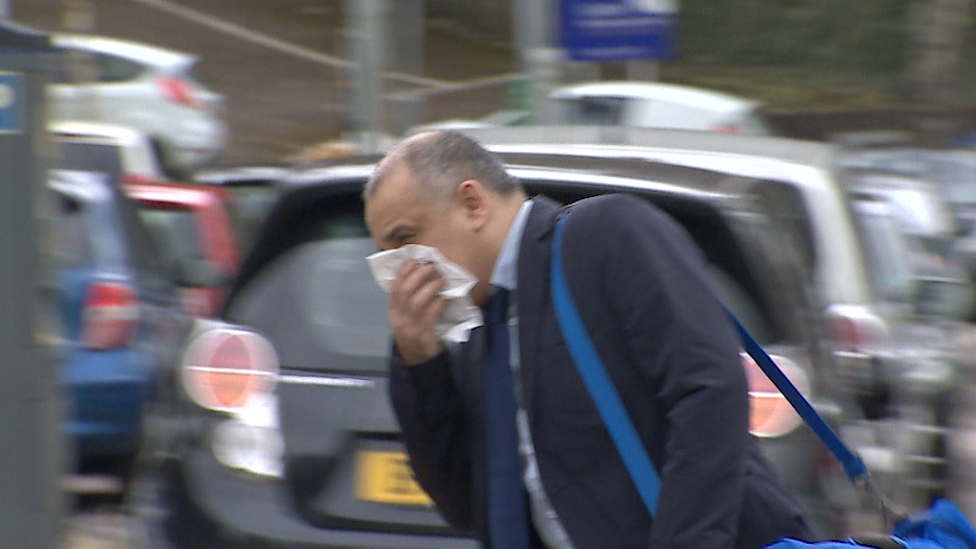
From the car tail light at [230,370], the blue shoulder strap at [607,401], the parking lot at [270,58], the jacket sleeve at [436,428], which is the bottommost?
the parking lot at [270,58]

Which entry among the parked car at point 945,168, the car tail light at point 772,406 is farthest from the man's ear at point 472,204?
the parked car at point 945,168

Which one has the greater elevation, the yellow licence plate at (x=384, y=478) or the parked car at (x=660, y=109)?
the yellow licence plate at (x=384, y=478)

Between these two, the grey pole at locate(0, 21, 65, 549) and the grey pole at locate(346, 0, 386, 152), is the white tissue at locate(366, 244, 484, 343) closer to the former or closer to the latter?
the grey pole at locate(0, 21, 65, 549)

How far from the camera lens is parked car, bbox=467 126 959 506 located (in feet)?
16.1

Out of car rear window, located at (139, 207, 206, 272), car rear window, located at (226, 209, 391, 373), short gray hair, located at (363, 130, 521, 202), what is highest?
short gray hair, located at (363, 130, 521, 202)

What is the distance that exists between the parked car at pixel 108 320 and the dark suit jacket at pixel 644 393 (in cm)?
467

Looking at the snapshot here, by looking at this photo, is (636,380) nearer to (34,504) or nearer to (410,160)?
(410,160)

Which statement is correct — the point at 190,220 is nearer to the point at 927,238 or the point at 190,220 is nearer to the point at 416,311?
the point at 927,238

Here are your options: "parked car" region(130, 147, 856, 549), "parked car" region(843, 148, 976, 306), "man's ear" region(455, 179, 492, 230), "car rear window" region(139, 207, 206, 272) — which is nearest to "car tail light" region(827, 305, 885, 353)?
"parked car" region(130, 147, 856, 549)

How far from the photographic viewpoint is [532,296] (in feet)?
7.84

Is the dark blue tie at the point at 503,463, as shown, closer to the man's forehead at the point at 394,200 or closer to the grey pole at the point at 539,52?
the man's forehead at the point at 394,200

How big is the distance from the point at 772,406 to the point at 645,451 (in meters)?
1.77

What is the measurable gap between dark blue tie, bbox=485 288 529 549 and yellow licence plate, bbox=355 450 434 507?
5.23 ft

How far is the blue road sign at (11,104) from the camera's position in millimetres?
4020
